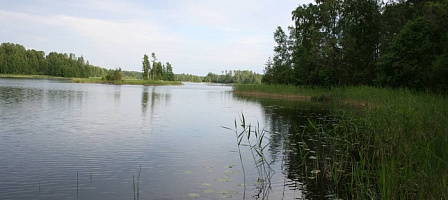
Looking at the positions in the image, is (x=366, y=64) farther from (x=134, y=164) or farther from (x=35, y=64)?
(x=35, y=64)

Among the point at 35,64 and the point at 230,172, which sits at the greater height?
the point at 35,64

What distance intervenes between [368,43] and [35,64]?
136306 mm

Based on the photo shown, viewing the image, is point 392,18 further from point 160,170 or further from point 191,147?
point 160,170

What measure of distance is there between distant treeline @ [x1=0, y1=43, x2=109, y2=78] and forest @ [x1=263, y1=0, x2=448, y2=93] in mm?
115760

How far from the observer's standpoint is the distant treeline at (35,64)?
127125mm

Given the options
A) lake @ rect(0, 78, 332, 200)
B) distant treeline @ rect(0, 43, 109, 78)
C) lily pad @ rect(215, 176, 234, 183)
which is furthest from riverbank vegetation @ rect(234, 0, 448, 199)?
distant treeline @ rect(0, 43, 109, 78)

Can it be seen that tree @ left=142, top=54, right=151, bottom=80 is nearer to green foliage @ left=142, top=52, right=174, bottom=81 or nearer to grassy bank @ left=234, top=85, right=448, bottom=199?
green foliage @ left=142, top=52, right=174, bottom=81

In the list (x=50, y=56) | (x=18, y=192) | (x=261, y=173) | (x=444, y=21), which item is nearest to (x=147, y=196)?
(x=18, y=192)

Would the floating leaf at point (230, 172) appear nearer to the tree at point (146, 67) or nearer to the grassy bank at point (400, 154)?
the grassy bank at point (400, 154)

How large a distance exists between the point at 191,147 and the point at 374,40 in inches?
1446

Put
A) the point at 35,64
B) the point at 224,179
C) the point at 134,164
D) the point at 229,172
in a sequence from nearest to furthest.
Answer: the point at 224,179 < the point at 229,172 < the point at 134,164 < the point at 35,64

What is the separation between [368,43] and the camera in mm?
41062

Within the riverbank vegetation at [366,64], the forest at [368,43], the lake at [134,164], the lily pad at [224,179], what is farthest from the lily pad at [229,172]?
the forest at [368,43]

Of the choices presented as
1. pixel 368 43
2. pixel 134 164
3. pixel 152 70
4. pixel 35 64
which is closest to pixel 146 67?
pixel 152 70
